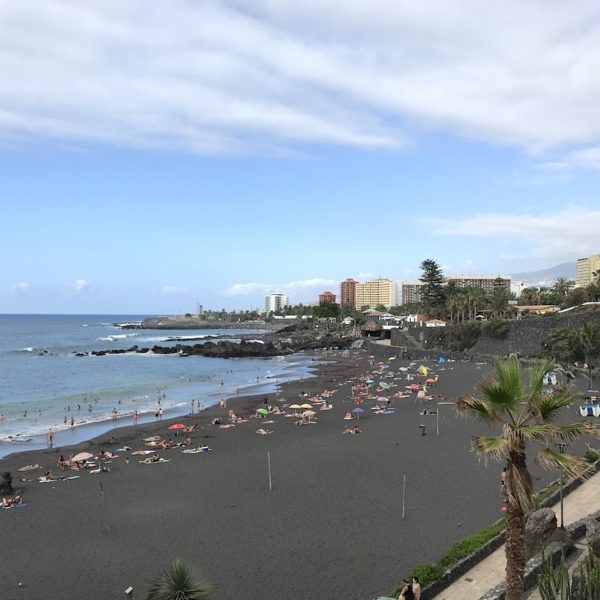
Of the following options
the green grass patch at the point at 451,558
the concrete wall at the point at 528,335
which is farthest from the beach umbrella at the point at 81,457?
the concrete wall at the point at 528,335

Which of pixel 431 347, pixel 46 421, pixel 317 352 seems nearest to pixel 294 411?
pixel 46 421

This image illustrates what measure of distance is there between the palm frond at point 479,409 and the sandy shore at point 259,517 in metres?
6.84

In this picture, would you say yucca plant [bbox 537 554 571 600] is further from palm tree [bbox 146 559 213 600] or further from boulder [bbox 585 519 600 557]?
boulder [bbox 585 519 600 557]

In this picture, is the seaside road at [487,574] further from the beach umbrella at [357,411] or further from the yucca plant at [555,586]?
the beach umbrella at [357,411]

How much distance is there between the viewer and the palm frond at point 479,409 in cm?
705

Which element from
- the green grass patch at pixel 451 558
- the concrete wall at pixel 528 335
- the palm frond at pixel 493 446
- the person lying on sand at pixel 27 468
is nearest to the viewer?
the palm frond at pixel 493 446

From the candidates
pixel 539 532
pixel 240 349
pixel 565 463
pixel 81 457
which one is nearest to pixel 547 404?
pixel 565 463

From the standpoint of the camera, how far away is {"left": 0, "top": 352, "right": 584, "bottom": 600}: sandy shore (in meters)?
13.2

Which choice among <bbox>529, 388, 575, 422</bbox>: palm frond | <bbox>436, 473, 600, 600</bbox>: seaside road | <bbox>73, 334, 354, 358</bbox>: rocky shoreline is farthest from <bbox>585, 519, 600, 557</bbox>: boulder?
<bbox>73, 334, 354, 358</bbox>: rocky shoreline

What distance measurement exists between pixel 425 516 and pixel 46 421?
28265 mm

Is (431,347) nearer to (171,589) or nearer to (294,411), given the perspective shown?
(294,411)

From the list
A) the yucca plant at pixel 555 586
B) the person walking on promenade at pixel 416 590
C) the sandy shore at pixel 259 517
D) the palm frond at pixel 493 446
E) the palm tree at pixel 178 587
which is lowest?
the sandy shore at pixel 259 517

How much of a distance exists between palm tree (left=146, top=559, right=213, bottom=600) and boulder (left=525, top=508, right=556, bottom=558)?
680cm

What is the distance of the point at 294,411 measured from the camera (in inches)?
1409
